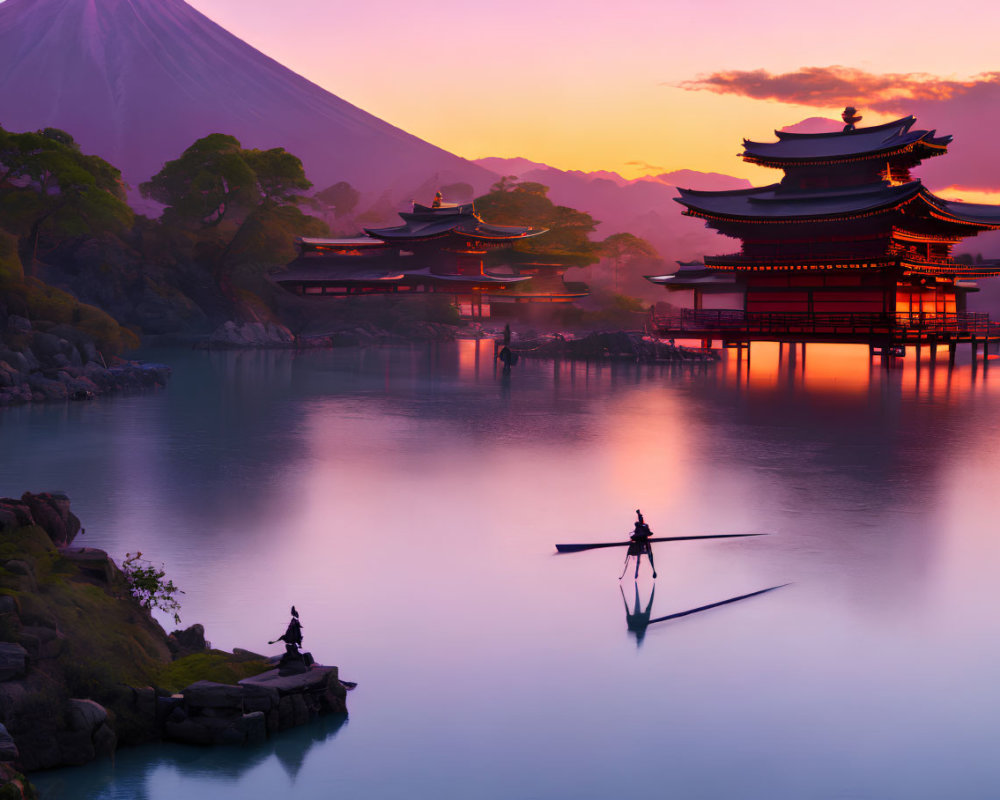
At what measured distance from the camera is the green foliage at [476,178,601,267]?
3952 inches

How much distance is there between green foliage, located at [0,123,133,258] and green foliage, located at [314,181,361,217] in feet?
292

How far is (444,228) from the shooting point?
7944 centimetres

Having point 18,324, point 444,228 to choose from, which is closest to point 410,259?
point 444,228

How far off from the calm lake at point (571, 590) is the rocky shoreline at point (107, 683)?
0.27 m

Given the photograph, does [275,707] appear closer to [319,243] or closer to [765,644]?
[765,644]

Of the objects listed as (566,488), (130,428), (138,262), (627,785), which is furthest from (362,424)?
(138,262)

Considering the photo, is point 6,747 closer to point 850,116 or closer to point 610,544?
point 610,544

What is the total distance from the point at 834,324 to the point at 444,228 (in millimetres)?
39442

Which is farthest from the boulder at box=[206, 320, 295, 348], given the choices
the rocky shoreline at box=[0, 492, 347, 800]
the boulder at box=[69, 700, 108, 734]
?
the boulder at box=[69, 700, 108, 734]

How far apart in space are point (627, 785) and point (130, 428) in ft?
76.3

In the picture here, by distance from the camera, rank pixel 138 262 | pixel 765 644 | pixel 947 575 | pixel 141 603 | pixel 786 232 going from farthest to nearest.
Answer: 1. pixel 138 262
2. pixel 786 232
3. pixel 947 575
4. pixel 141 603
5. pixel 765 644

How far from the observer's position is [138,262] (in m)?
73.1

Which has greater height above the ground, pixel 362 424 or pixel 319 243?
pixel 319 243

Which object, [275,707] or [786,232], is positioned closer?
[275,707]
